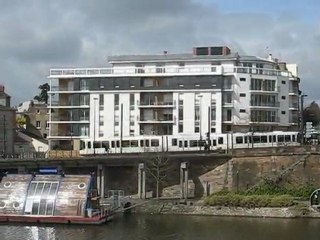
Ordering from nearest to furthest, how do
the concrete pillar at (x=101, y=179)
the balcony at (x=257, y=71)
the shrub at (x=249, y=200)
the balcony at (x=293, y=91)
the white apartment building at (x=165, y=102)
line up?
the shrub at (x=249, y=200) < the concrete pillar at (x=101, y=179) < the white apartment building at (x=165, y=102) < the balcony at (x=257, y=71) < the balcony at (x=293, y=91)

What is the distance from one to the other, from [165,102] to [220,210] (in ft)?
129

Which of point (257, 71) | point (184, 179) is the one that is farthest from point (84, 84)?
point (184, 179)

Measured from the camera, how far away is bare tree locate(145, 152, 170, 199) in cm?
9631

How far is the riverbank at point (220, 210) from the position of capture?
3187 inches

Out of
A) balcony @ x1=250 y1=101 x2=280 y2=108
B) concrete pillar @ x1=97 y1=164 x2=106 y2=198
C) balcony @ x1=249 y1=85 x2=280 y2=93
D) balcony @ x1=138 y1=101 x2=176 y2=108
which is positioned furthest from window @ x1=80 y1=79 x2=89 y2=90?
balcony @ x1=250 y1=101 x2=280 y2=108

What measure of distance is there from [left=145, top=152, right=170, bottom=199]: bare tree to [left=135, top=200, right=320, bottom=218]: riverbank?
7333 millimetres

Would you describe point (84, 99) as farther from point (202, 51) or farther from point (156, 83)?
point (202, 51)

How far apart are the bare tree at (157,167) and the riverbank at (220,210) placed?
289 inches

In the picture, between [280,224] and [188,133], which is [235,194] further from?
[188,133]

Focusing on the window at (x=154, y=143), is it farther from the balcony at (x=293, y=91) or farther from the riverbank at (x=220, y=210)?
the balcony at (x=293, y=91)

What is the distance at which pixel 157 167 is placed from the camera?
9612cm

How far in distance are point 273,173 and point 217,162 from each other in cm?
845

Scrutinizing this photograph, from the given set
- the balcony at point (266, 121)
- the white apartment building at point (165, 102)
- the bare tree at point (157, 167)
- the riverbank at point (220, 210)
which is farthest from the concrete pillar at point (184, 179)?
the balcony at point (266, 121)

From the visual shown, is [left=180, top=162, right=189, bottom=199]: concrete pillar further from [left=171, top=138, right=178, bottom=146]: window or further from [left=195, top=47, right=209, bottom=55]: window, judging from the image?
[left=195, top=47, right=209, bottom=55]: window
